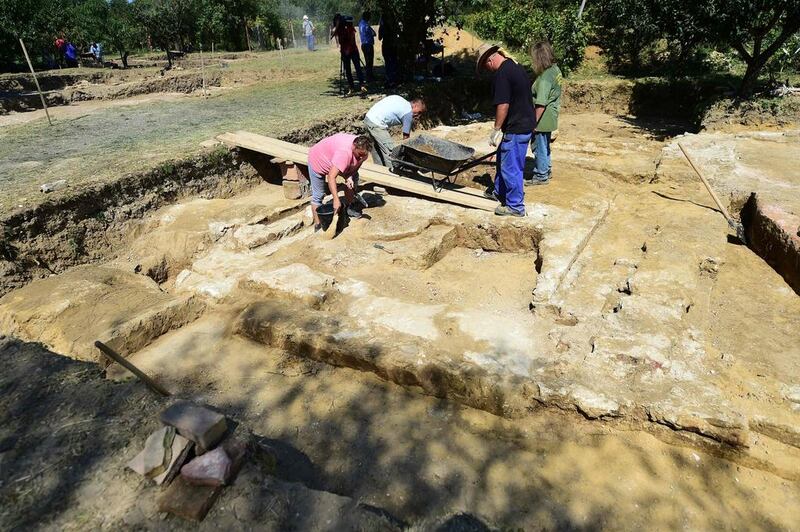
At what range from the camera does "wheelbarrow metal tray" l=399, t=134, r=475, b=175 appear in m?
5.90

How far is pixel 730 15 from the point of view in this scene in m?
8.03

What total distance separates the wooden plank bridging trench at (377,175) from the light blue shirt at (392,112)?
0.68 m

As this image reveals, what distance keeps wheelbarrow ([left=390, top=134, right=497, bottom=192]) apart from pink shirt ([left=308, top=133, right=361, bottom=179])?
1.03m

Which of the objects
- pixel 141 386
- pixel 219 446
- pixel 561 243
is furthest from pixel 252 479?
pixel 561 243

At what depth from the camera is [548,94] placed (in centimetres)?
604

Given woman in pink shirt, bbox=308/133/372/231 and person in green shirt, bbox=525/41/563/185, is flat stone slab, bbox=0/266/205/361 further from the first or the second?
person in green shirt, bbox=525/41/563/185

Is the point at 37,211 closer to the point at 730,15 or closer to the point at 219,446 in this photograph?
the point at 219,446

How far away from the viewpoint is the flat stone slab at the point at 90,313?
3754 mm

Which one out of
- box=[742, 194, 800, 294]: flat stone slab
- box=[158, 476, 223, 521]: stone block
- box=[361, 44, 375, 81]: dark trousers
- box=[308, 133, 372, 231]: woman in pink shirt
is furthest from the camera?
box=[361, 44, 375, 81]: dark trousers

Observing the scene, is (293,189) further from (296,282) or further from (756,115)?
(756,115)

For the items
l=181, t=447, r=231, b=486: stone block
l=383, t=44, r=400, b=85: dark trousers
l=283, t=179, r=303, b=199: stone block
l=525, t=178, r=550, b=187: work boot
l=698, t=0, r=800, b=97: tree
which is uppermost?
l=698, t=0, r=800, b=97: tree

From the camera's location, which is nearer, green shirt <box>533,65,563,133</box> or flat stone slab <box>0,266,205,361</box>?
flat stone slab <box>0,266,205,361</box>

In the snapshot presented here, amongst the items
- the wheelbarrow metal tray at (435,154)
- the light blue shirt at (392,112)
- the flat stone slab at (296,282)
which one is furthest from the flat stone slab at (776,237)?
the flat stone slab at (296,282)

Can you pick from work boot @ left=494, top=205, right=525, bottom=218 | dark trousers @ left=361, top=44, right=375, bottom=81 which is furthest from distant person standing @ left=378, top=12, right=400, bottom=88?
work boot @ left=494, top=205, right=525, bottom=218
